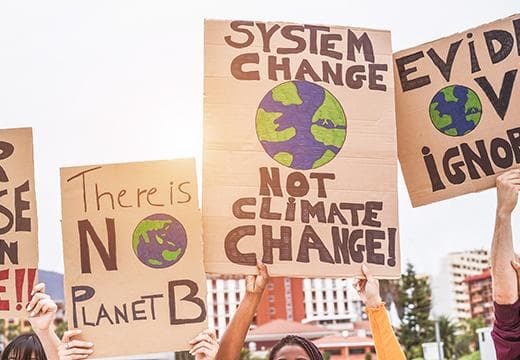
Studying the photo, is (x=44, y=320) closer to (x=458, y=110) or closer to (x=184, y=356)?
(x=184, y=356)

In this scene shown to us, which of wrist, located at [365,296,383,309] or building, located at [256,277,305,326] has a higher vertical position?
wrist, located at [365,296,383,309]

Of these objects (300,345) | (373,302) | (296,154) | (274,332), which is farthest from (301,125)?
(274,332)

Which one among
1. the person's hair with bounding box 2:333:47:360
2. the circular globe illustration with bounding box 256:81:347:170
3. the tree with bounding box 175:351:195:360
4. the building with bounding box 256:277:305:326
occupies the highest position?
the circular globe illustration with bounding box 256:81:347:170

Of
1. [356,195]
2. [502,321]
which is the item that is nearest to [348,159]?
[356,195]

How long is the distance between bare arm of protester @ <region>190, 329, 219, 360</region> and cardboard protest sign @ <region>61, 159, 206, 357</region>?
1.3 inches

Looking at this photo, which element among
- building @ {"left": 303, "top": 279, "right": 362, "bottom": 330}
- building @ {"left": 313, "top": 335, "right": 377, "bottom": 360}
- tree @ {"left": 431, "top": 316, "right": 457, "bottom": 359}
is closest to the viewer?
tree @ {"left": 431, "top": 316, "right": 457, "bottom": 359}

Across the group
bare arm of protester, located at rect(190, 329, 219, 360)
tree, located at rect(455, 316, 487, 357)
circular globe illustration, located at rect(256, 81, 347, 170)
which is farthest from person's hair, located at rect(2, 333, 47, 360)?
tree, located at rect(455, 316, 487, 357)

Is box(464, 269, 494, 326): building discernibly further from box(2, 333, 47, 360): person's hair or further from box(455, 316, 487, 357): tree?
box(2, 333, 47, 360): person's hair

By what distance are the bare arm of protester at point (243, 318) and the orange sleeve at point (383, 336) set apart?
41 centimetres

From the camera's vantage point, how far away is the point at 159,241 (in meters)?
3.03

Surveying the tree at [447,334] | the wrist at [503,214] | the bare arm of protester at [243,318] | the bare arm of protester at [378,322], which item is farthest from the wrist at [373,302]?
the tree at [447,334]

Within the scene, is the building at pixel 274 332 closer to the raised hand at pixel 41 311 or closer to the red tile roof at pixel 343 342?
the red tile roof at pixel 343 342

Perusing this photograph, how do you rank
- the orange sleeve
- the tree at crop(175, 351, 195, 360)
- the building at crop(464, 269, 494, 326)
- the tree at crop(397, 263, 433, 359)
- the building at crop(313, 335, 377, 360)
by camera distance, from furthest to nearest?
the building at crop(464, 269, 494, 326) < the building at crop(313, 335, 377, 360) < the tree at crop(397, 263, 433, 359) < the tree at crop(175, 351, 195, 360) < the orange sleeve

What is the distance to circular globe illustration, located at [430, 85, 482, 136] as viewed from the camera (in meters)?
3.36
